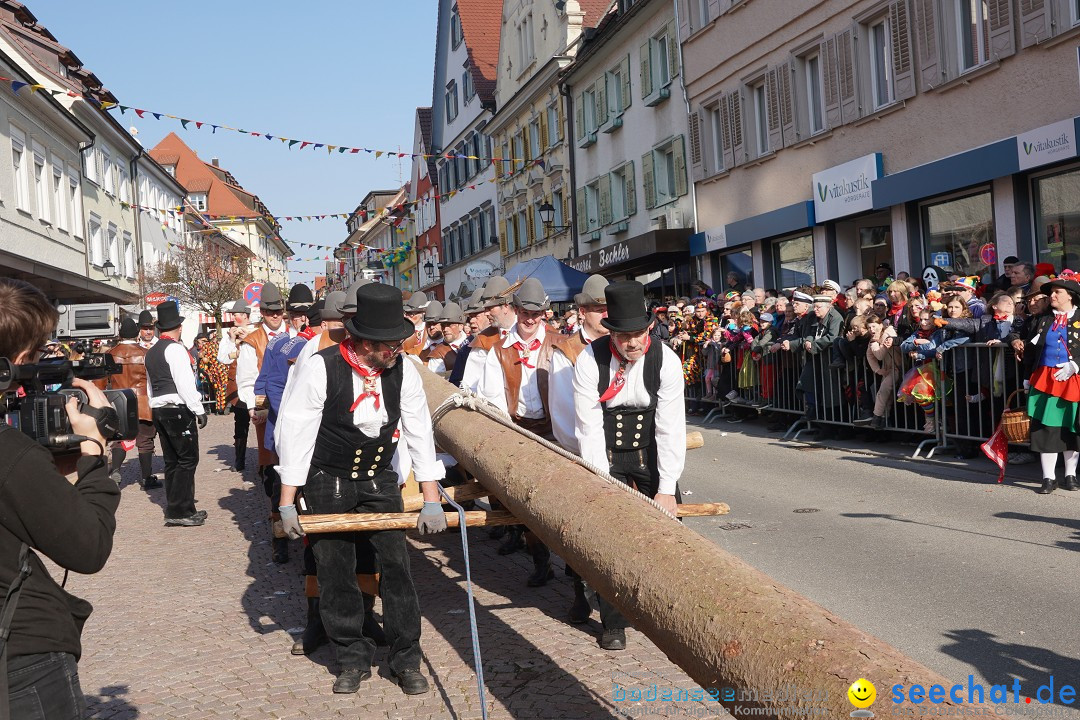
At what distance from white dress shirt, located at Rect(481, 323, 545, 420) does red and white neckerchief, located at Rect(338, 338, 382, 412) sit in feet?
7.29

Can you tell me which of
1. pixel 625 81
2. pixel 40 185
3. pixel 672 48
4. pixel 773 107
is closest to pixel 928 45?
pixel 773 107

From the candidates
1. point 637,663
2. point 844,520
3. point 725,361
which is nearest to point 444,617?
point 637,663

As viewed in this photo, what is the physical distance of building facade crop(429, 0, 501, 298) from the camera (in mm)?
47344

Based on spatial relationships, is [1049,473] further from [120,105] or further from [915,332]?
[120,105]

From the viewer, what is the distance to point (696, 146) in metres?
25.9

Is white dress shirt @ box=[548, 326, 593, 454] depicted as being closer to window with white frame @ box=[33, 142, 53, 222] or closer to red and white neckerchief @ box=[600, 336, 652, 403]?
red and white neckerchief @ box=[600, 336, 652, 403]

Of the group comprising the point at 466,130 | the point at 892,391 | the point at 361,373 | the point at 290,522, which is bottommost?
the point at 290,522

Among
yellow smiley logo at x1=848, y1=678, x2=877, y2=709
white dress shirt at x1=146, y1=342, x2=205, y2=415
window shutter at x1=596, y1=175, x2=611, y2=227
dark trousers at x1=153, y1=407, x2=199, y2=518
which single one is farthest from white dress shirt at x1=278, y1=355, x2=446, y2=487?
window shutter at x1=596, y1=175, x2=611, y2=227

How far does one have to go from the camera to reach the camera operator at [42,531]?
99.5 inches

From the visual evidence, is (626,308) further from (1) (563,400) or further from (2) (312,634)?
(2) (312,634)

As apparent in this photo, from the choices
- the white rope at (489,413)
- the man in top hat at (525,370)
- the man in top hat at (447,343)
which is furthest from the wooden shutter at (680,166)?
the white rope at (489,413)

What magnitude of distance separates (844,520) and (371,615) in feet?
14.1

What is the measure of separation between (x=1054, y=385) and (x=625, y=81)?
22.2m

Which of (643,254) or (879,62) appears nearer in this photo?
(879,62)
